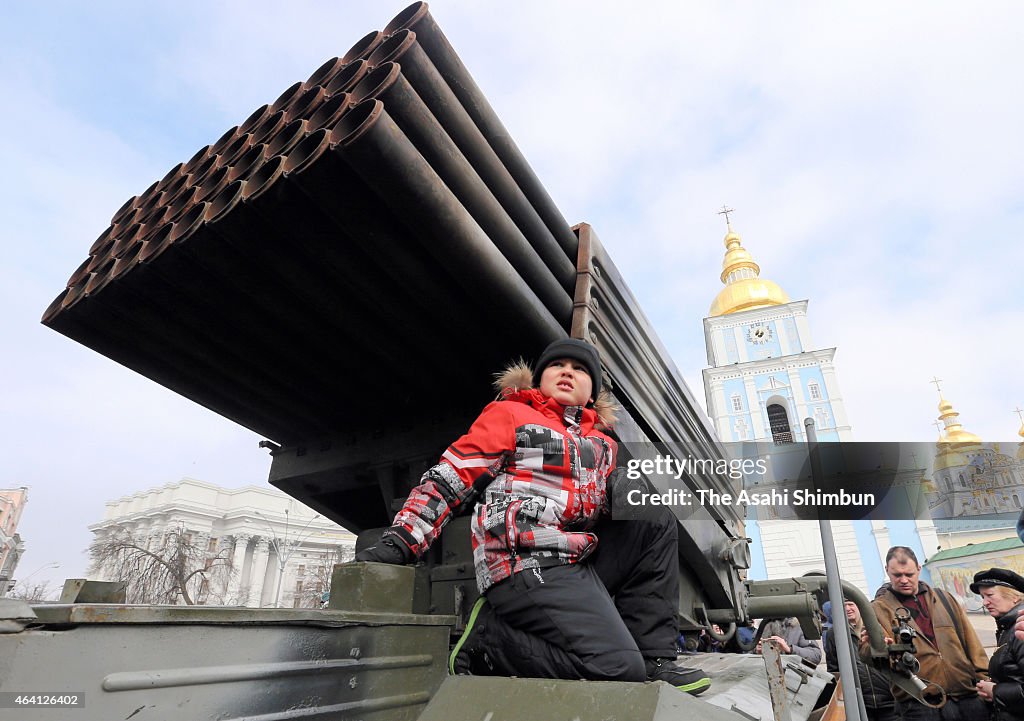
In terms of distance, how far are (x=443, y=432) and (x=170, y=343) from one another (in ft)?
4.60

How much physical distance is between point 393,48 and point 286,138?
519 mm

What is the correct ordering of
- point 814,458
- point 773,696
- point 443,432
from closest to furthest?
point 814,458 < point 773,696 < point 443,432

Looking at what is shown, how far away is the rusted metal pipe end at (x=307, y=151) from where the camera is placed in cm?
196

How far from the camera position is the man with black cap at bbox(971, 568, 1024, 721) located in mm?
3137

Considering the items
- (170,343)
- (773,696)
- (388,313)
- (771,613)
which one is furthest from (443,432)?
(771,613)

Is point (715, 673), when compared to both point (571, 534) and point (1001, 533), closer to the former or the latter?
point (571, 534)

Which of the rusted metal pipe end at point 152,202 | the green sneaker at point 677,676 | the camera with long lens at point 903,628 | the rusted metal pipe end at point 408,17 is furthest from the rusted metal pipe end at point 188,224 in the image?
the camera with long lens at point 903,628

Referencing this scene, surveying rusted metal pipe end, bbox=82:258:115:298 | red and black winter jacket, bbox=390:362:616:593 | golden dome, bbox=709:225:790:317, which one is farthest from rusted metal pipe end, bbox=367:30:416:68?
golden dome, bbox=709:225:790:317

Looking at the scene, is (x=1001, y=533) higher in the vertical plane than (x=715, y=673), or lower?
higher

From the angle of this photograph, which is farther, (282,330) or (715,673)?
(282,330)

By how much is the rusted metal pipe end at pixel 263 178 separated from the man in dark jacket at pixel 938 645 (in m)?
3.51

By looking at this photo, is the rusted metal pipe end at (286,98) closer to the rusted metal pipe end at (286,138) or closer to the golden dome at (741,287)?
the rusted metal pipe end at (286,138)

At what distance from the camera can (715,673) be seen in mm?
2518

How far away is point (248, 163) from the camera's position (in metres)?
2.46
